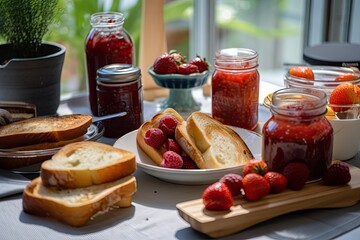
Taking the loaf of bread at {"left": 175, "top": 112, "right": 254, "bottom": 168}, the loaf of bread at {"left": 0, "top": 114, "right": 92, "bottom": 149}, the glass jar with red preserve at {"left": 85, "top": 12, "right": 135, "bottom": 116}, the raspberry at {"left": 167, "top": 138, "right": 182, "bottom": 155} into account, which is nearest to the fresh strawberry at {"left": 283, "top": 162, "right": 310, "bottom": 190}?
the loaf of bread at {"left": 175, "top": 112, "right": 254, "bottom": 168}

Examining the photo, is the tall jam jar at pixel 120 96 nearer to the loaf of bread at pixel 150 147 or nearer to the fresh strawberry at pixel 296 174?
the loaf of bread at pixel 150 147

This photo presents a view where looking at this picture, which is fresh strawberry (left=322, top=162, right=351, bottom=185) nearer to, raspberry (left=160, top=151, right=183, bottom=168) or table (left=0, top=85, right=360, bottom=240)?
table (left=0, top=85, right=360, bottom=240)

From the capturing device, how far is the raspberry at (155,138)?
1235 millimetres

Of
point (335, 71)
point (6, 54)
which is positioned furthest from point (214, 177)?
point (6, 54)

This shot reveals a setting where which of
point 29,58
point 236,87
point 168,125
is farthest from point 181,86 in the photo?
point 29,58

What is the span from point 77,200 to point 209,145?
30cm

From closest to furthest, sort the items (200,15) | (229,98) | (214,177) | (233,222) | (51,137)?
(233,222)
(214,177)
(51,137)
(229,98)
(200,15)

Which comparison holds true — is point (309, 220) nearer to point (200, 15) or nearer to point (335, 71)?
point (335, 71)

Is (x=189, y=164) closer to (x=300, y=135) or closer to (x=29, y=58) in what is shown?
(x=300, y=135)

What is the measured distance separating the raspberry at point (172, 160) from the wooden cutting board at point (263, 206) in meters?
0.14

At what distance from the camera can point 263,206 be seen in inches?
40.4

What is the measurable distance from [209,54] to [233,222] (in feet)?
6.35

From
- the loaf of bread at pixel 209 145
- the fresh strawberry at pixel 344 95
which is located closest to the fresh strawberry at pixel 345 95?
the fresh strawberry at pixel 344 95

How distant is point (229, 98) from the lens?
1425mm
